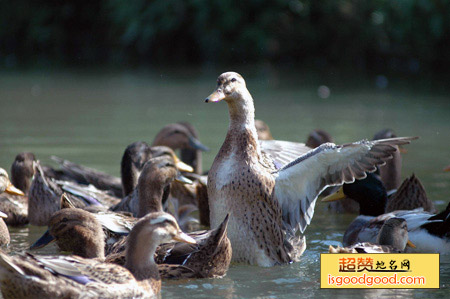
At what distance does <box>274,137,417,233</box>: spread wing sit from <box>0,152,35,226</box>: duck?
2.48m

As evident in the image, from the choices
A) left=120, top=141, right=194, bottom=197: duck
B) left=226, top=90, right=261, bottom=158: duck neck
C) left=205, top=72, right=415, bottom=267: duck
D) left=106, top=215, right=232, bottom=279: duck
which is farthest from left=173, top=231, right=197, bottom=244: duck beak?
left=120, top=141, right=194, bottom=197: duck

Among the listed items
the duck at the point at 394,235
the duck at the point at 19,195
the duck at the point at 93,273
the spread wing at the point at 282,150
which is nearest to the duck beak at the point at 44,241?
the duck at the point at 93,273

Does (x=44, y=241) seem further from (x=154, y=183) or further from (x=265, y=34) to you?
(x=265, y=34)

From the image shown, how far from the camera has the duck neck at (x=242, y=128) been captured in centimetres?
603

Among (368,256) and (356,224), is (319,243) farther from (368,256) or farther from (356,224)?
(368,256)

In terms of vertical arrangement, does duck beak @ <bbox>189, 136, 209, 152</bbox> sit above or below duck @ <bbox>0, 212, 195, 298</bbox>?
above

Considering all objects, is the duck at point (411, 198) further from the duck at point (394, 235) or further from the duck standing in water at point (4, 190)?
the duck standing in water at point (4, 190)

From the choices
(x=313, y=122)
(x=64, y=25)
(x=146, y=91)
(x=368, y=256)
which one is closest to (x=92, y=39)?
(x=64, y=25)

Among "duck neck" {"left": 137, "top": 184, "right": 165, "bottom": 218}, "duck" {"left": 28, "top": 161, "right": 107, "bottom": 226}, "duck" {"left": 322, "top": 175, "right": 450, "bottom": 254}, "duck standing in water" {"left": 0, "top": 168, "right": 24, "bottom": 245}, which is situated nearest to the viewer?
"duck" {"left": 322, "top": 175, "right": 450, "bottom": 254}

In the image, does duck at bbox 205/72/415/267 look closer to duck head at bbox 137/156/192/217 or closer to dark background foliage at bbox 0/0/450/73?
duck head at bbox 137/156/192/217

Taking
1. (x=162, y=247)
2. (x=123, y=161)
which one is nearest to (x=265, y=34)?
(x=123, y=161)

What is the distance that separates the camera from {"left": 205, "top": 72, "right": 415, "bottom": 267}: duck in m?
5.99

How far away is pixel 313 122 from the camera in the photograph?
1282 centimetres

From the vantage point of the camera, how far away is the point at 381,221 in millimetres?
6625
